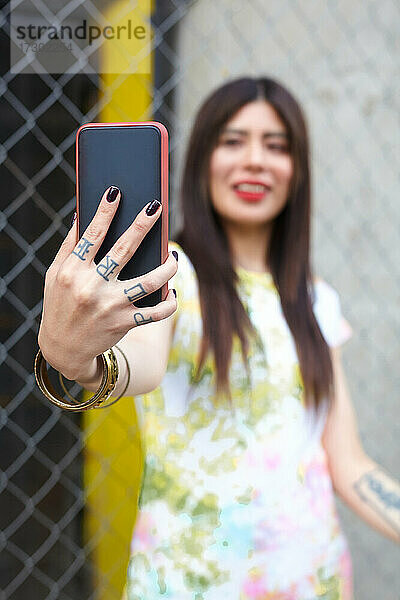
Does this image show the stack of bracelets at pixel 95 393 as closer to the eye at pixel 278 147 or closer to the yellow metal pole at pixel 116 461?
the eye at pixel 278 147

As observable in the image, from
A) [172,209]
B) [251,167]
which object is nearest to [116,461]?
[172,209]

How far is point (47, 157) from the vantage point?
119cm

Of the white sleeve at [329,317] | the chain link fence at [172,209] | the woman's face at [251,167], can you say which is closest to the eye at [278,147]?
the woman's face at [251,167]

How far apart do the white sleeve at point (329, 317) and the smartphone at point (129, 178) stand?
20.0 inches

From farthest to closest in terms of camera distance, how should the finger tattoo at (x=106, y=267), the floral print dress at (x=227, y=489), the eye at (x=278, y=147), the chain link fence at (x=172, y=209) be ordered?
1. the chain link fence at (x=172, y=209)
2. the eye at (x=278, y=147)
3. the floral print dress at (x=227, y=489)
4. the finger tattoo at (x=106, y=267)

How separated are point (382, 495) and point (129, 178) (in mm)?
619

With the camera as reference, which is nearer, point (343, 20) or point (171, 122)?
point (171, 122)

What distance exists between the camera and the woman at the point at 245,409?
784 mm

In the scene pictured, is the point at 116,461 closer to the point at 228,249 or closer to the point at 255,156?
the point at 228,249

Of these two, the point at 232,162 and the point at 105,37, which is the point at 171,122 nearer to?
the point at 105,37

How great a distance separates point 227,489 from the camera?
2.58ft

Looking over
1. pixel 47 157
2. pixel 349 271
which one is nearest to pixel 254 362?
pixel 47 157

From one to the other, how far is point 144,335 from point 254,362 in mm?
261

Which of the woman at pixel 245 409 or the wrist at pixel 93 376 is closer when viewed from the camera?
the wrist at pixel 93 376
